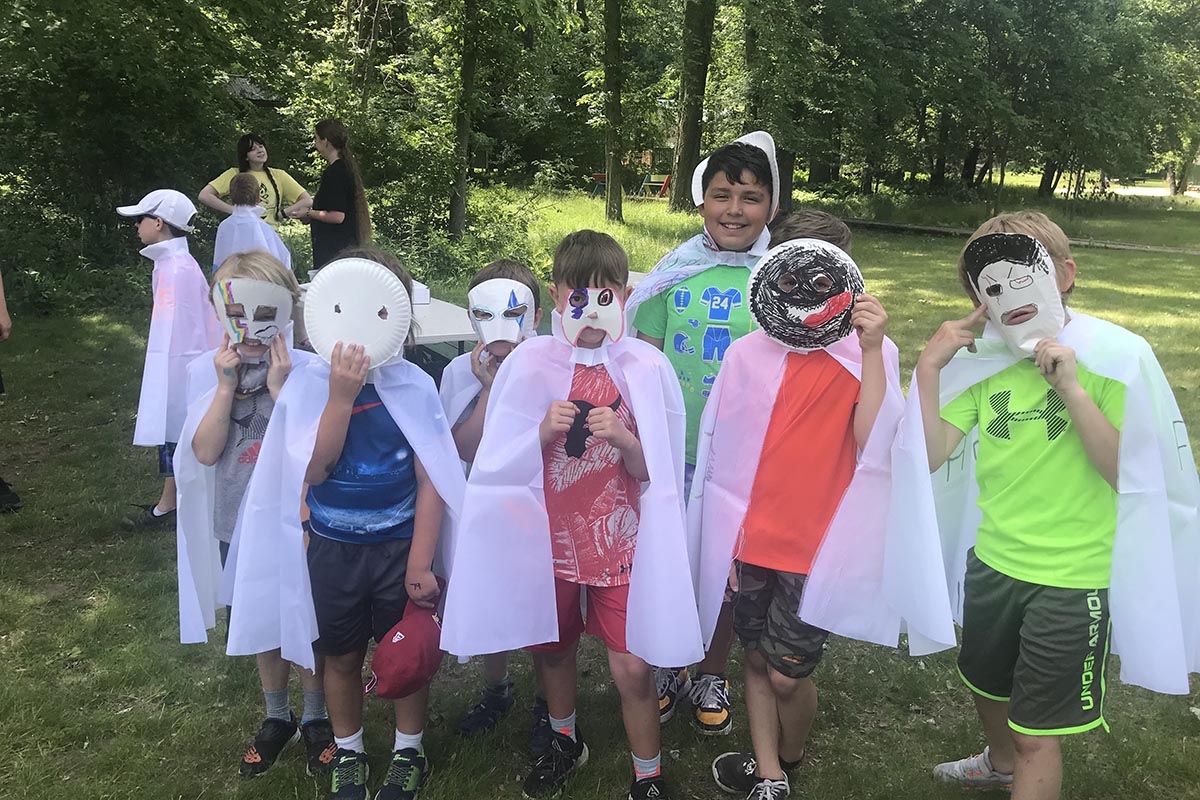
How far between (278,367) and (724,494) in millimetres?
1424

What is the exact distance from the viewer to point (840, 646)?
12.5 feet

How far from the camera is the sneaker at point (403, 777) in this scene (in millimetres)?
2670

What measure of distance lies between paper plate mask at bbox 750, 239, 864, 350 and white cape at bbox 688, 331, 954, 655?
5.0 inches

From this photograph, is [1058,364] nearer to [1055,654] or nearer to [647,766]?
[1055,654]

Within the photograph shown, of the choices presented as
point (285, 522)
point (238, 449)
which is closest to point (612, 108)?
point (238, 449)

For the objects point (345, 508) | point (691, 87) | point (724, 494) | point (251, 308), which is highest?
point (691, 87)

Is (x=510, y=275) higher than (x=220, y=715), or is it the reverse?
(x=510, y=275)

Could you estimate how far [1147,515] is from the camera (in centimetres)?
221

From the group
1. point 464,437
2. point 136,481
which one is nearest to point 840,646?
point 464,437

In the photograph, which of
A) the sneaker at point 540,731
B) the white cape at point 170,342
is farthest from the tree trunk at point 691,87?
the sneaker at point 540,731

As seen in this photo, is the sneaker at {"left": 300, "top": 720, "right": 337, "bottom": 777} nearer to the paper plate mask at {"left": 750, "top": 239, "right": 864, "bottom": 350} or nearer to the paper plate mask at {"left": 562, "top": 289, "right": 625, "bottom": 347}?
the paper plate mask at {"left": 562, "top": 289, "right": 625, "bottom": 347}

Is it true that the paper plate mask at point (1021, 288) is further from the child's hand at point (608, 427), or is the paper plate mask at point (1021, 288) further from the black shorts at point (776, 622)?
the child's hand at point (608, 427)

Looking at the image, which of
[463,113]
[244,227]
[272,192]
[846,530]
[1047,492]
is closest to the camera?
[1047,492]

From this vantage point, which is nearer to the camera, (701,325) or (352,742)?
(352,742)
